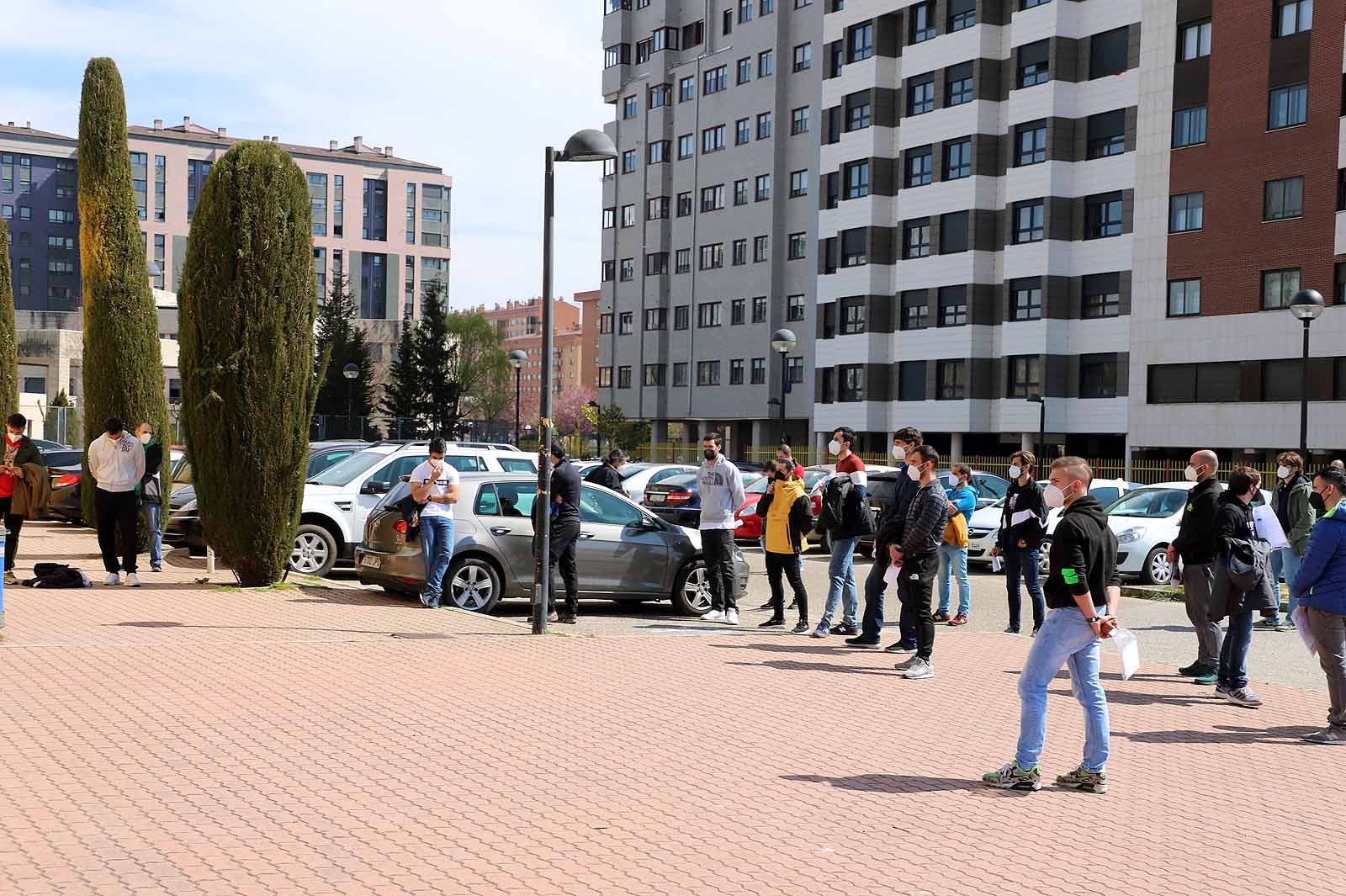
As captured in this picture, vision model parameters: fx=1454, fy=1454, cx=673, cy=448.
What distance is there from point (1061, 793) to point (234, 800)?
4204 mm

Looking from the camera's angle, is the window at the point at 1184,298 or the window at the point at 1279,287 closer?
the window at the point at 1279,287

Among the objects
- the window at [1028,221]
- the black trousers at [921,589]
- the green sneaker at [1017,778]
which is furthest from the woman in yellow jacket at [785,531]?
the window at [1028,221]

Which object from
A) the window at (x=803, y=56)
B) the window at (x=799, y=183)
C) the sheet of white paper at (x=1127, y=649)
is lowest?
the sheet of white paper at (x=1127, y=649)

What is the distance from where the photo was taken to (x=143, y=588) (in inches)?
629

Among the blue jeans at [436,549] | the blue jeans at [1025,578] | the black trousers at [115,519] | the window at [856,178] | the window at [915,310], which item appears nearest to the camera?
the blue jeans at [1025,578]

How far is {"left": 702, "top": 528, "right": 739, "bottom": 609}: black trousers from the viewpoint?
15031mm

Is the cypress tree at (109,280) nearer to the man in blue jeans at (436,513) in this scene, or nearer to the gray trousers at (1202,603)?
the man in blue jeans at (436,513)

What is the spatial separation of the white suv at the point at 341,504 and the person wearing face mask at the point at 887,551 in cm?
739

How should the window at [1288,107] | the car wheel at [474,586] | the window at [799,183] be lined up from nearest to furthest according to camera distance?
the car wheel at [474,586]
the window at [1288,107]
the window at [799,183]

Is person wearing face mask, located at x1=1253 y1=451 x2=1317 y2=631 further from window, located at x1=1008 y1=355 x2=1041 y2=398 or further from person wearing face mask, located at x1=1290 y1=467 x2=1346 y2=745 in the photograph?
window, located at x1=1008 y1=355 x2=1041 y2=398

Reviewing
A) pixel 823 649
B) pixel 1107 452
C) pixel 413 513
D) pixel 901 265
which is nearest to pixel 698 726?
pixel 823 649

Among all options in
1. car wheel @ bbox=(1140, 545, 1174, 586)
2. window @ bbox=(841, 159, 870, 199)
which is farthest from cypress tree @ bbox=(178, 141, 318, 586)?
window @ bbox=(841, 159, 870, 199)

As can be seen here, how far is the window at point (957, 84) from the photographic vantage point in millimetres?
55562

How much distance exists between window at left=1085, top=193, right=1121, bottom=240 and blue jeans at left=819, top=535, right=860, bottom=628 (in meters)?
40.5
